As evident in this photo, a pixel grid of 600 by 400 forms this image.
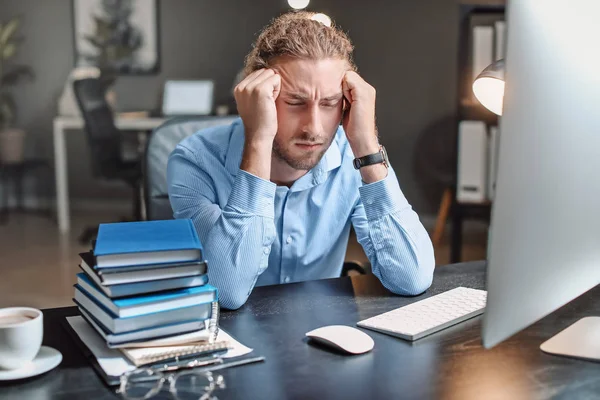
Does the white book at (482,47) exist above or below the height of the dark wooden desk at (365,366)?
above

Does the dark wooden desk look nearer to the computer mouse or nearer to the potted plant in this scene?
the computer mouse

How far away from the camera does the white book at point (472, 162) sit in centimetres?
345

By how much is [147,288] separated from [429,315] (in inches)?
18.5

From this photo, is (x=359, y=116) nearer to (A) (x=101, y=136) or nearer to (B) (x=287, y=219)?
(B) (x=287, y=219)

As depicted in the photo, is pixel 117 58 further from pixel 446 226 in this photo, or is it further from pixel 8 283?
pixel 446 226

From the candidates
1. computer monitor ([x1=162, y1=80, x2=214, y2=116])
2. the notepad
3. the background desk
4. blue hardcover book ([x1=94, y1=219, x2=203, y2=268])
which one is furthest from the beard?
computer monitor ([x1=162, y1=80, x2=214, y2=116])

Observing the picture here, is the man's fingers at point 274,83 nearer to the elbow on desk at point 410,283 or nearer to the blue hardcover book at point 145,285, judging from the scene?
the elbow on desk at point 410,283

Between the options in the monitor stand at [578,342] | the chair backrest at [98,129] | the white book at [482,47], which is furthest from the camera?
the chair backrest at [98,129]

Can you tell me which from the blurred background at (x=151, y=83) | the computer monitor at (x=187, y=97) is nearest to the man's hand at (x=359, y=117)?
the blurred background at (x=151, y=83)

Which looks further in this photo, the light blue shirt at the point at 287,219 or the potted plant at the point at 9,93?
the potted plant at the point at 9,93

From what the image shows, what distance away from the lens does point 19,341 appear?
92 centimetres

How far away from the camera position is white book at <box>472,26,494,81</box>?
328 centimetres

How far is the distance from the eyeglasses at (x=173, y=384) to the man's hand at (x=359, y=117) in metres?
0.68

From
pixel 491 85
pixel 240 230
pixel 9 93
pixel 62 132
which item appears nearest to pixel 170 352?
pixel 240 230
